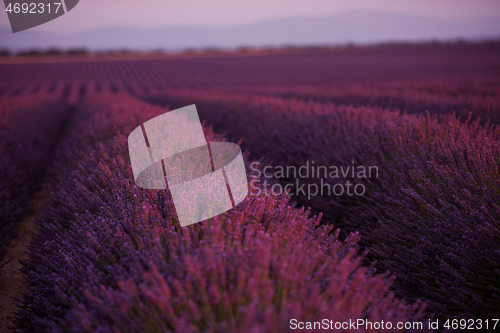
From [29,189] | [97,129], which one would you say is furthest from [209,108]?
[29,189]

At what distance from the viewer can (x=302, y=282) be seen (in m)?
1.33

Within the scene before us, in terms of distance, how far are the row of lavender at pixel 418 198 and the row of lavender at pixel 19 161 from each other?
3.14 meters

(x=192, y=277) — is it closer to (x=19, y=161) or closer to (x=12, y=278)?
(x=12, y=278)

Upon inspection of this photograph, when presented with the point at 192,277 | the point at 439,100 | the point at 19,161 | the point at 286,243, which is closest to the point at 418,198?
the point at 286,243

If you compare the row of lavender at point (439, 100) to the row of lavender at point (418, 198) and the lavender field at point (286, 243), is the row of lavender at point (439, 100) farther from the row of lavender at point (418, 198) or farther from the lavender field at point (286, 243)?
the row of lavender at point (418, 198)

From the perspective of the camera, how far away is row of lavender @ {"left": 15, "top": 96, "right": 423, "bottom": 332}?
3.91 ft

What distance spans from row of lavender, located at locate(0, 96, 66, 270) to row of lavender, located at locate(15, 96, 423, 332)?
1.51 m

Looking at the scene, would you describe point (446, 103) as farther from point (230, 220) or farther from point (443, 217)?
point (230, 220)

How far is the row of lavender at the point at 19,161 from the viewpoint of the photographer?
330 cm

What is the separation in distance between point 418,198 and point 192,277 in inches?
71.9

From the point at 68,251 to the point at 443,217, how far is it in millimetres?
2545

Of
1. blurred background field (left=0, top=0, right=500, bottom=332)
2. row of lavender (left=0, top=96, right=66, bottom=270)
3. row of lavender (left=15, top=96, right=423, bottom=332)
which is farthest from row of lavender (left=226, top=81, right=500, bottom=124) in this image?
row of lavender (left=0, top=96, right=66, bottom=270)

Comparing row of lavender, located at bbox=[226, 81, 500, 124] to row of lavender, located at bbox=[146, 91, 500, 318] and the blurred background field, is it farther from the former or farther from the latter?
row of lavender, located at bbox=[146, 91, 500, 318]

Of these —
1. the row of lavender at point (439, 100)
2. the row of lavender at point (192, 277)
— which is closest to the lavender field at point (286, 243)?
the row of lavender at point (192, 277)
